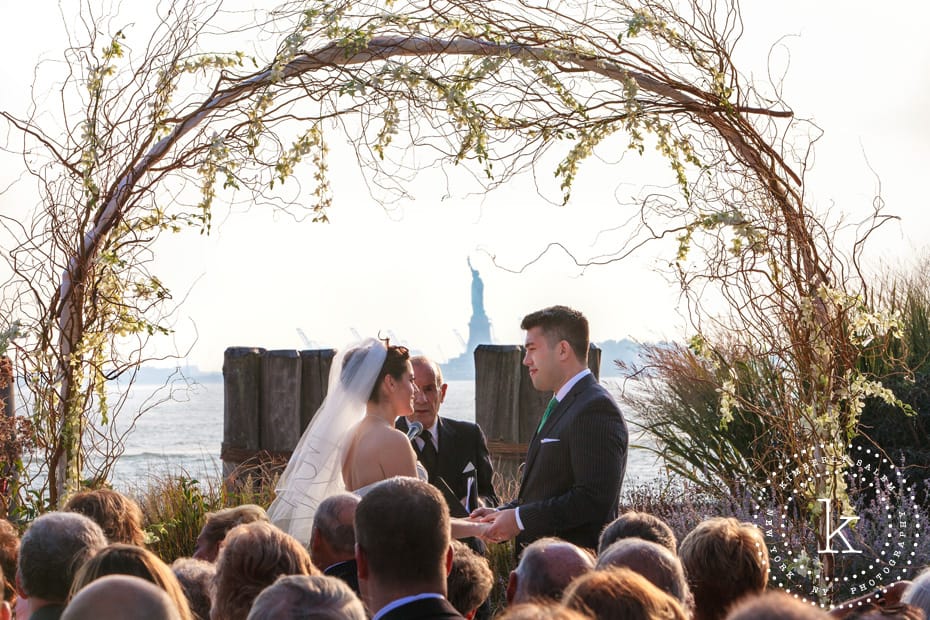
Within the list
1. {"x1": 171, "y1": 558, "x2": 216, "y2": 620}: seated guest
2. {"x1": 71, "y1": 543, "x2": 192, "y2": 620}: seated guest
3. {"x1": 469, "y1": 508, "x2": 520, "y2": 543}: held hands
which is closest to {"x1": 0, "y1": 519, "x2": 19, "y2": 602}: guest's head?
{"x1": 171, "y1": 558, "x2": 216, "y2": 620}: seated guest

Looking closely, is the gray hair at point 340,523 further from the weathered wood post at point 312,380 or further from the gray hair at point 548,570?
the weathered wood post at point 312,380

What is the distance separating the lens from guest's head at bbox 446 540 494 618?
139 inches

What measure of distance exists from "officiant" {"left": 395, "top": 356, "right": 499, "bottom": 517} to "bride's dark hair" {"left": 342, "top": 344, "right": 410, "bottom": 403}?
718 millimetres

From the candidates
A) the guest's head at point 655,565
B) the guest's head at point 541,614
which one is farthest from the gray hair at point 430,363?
the guest's head at point 541,614

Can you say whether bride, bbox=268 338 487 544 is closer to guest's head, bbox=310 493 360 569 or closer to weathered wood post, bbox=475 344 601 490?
guest's head, bbox=310 493 360 569

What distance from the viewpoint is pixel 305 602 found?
91.2 inches

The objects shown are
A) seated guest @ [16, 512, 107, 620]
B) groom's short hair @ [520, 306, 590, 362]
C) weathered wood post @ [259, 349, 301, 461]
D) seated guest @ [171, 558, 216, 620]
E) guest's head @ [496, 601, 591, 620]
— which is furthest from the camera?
weathered wood post @ [259, 349, 301, 461]

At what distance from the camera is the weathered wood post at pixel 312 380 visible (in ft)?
34.2

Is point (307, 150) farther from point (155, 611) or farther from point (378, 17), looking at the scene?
point (155, 611)

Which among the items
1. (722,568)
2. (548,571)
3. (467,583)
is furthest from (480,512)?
(722,568)

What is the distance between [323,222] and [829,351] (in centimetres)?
283

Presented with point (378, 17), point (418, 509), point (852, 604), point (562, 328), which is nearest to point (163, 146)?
point (378, 17)

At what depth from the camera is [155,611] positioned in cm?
232
